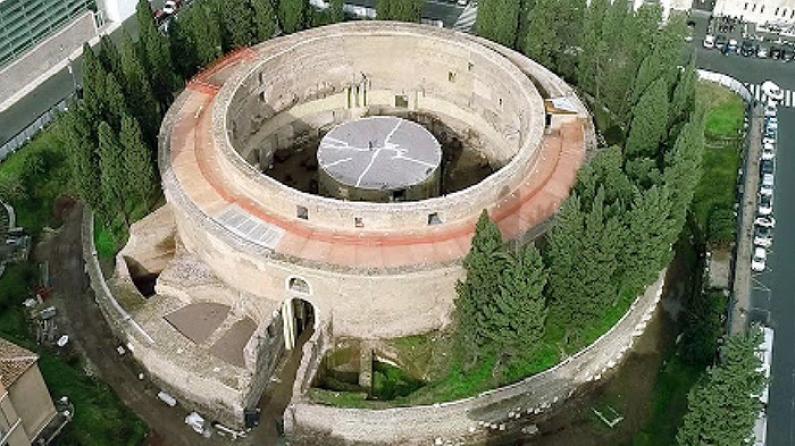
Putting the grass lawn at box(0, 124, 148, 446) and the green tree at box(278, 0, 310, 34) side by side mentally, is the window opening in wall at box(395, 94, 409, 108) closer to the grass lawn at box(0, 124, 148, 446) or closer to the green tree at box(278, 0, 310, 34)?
the green tree at box(278, 0, 310, 34)

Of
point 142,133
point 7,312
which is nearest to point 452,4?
point 142,133

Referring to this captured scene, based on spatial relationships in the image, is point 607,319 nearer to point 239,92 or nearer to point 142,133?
point 239,92

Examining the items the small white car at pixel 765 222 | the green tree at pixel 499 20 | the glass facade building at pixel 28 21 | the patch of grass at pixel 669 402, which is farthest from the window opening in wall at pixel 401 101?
the glass facade building at pixel 28 21

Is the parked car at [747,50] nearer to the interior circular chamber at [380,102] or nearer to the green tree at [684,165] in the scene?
the green tree at [684,165]

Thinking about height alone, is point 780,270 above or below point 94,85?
below

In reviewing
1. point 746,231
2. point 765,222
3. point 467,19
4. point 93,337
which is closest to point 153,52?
point 93,337

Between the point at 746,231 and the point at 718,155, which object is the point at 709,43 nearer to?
the point at 718,155
